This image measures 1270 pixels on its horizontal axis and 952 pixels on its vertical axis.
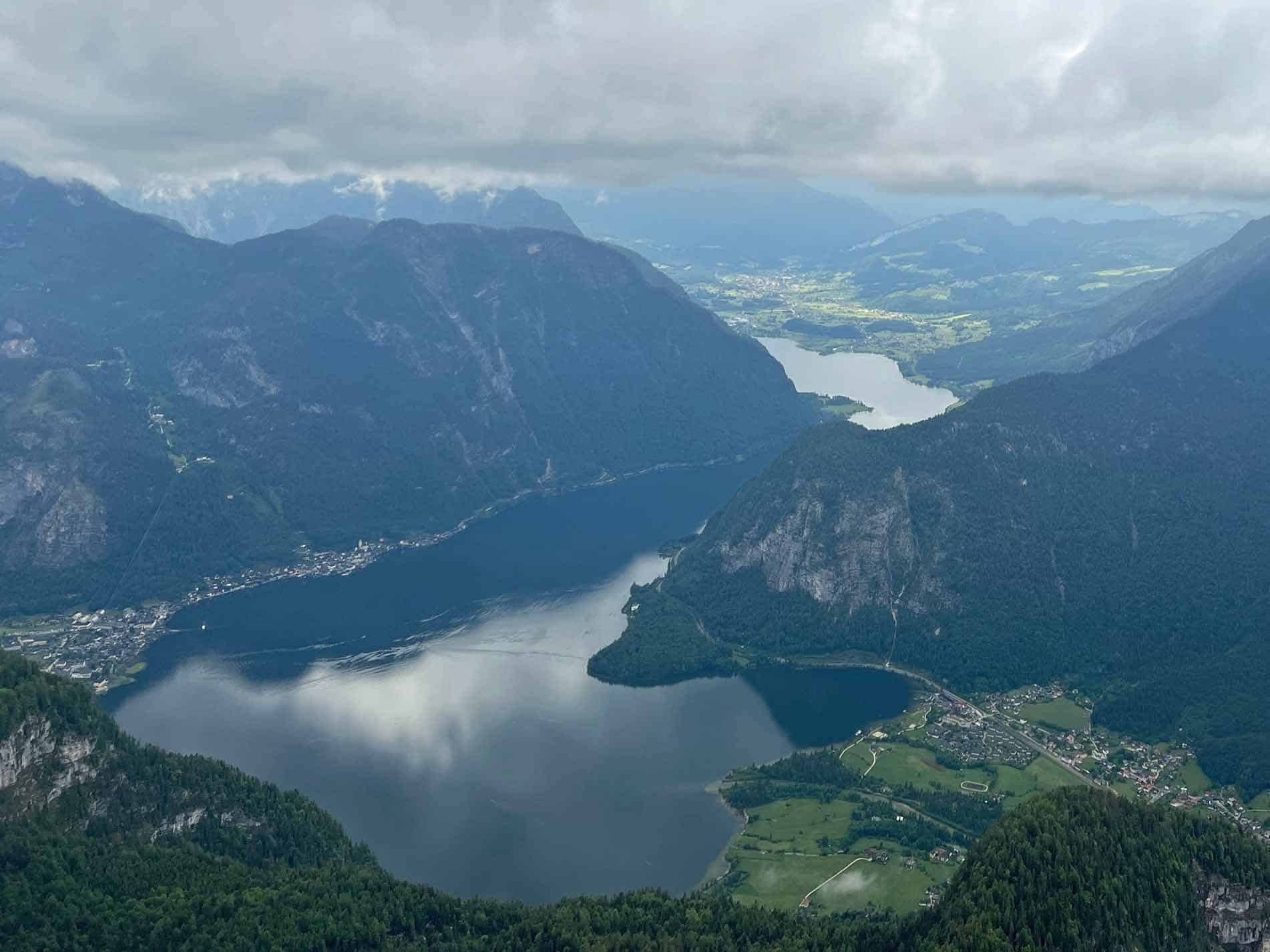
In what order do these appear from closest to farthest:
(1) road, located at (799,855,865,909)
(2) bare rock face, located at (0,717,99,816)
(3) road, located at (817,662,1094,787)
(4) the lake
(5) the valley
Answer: (2) bare rock face, located at (0,717,99,816) → (1) road, located at (799,855,865,909) → (5) the valley → (4) the lake → (3) road, located at (817,662,1094,787)

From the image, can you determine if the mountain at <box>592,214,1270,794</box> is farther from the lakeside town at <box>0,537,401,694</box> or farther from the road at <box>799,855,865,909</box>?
the lakeside town at <box>0,537,401,694</box>

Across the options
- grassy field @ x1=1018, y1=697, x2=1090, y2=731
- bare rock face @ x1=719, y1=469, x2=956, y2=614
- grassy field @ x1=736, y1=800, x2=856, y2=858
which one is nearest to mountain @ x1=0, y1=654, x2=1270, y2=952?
grassy field @ x1=736, y1=800, x2=856, y2=858

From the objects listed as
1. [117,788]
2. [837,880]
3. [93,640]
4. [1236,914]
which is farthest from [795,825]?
[93,640]

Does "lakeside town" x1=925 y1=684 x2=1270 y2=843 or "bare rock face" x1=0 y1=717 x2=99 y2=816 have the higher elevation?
"bare rock face" x1=0 y1=717 x2=99 y2=816

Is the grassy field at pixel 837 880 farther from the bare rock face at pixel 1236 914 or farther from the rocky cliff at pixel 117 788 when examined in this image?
the rocky cliff at pixel 117 788

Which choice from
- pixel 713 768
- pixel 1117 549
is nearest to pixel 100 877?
pixel 713 768

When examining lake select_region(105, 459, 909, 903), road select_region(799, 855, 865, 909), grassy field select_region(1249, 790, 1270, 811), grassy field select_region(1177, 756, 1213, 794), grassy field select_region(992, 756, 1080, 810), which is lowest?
grassy field select_region(1249, 790, 1270, 811)
